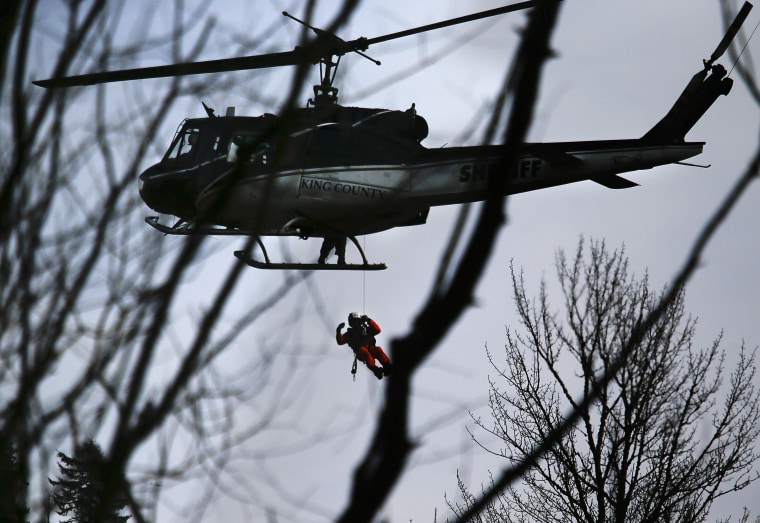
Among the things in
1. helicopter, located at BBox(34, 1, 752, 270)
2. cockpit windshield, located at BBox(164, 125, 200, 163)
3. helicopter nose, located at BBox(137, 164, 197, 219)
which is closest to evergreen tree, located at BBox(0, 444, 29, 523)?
helicopter, located at BBox(34, 1, 752, 270)

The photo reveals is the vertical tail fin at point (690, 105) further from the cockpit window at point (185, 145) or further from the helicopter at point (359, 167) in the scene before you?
the cockpit window at point (185, 145)

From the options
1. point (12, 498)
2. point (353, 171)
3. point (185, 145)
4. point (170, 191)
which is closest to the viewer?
point (12, 498)

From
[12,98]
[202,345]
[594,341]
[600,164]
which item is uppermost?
[600,164]

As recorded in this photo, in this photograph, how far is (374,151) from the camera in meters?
11.8

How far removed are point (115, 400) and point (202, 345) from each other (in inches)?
34.0

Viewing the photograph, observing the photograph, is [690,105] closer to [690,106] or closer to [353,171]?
[690,106]

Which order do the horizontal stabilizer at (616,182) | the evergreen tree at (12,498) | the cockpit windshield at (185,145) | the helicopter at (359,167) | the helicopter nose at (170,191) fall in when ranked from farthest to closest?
1. the cockpit windshield at (185,145)
2. the helicopter nose at (170,191)
3. the horizontal stabilizer at (616,182)
4. the helicopter at (359,167)
5. the evergreen tree at (12,498)

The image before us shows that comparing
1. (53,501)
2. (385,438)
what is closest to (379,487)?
(385,438)

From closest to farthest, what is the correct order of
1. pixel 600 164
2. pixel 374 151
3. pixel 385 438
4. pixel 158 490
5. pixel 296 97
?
pixel 385 438, pixel 296 97, pixel 158 490, pixel 600 164, pixel 374 151

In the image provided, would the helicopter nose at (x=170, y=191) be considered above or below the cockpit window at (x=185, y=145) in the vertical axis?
below

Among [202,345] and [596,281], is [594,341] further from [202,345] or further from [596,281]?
[202,345]

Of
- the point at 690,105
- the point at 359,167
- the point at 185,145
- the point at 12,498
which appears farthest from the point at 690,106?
the point at 12,498

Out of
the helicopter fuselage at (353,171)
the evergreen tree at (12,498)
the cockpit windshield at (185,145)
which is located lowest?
the evergreen tree at (12,498)

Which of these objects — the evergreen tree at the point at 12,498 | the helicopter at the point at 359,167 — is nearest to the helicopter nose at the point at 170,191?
the helicopter at the point at 359,167
